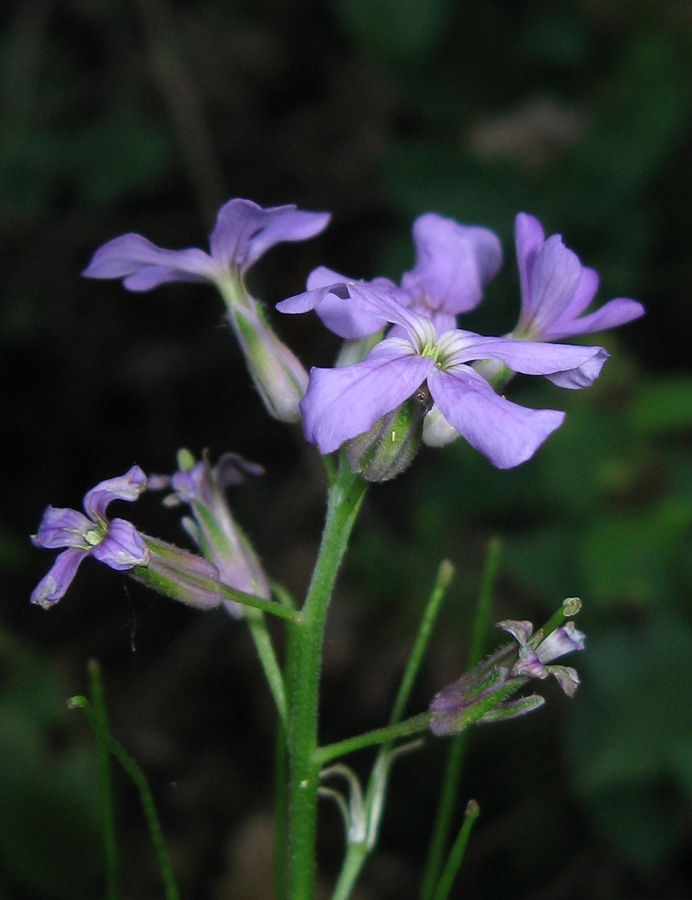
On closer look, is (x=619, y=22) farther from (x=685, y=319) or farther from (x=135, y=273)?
(x=135, y=273)

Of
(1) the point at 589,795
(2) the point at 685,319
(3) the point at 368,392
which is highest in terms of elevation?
(3) the point at 368,392

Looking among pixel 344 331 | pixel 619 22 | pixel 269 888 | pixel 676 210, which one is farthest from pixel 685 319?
pixel 344 331

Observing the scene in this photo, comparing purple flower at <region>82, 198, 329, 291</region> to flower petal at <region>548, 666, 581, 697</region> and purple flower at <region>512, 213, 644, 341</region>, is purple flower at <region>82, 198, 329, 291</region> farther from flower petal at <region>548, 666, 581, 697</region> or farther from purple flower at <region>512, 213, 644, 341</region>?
flower petal at <region>548, 666, 581, 697</region>

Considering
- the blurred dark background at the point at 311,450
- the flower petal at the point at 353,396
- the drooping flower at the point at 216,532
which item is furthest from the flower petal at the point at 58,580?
the blurred dark background at the point at 311,450

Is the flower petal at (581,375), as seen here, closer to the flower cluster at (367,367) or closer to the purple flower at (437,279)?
the flower cluster at (367,367)

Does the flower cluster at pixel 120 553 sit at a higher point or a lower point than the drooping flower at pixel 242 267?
lower

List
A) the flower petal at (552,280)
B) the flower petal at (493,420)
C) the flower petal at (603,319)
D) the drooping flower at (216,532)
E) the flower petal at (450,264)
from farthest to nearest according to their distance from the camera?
1. the flower petal at (450,264)
2. the drooping flower at (216,532)
3. the flower petal at (603,319)
4. the flower petal at (552,280)
5. the flower petal at (493,420)

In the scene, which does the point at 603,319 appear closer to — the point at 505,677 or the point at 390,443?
the point at 390,443
